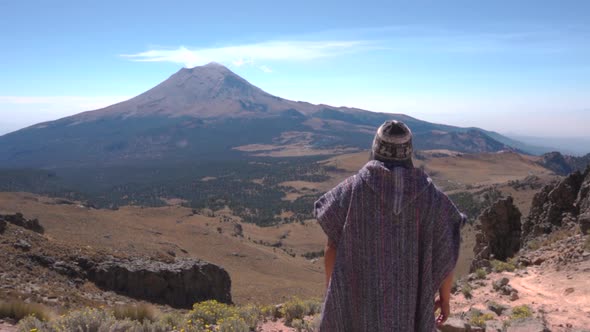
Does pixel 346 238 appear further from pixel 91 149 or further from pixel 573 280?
pixel 91 149

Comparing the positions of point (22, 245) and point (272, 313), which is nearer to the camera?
point (272, 313)

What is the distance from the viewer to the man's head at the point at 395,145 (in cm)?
261

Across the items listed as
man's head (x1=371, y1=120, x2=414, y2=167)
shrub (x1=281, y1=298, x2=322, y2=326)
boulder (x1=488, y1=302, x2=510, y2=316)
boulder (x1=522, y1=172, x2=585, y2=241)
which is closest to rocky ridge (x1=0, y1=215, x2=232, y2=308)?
shrub (x1=281, y1=298, x2=322, y2=326)

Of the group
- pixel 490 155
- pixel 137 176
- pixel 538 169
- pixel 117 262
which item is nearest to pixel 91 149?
pixel 137 176

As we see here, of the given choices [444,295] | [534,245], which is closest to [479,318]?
[444,295]

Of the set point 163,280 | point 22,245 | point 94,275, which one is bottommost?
point 163,280

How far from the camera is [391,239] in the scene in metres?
2.60

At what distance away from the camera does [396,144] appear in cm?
260

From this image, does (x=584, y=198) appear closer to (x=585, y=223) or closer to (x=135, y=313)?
(x=585, y=223)

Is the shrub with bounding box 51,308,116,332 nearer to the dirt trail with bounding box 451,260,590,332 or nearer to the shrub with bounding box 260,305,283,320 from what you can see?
the shrub with bounding box 260,305,283,320

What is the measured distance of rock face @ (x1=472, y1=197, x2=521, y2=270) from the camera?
14.6 m

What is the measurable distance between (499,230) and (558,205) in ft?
6.18

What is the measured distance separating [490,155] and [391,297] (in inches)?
4672

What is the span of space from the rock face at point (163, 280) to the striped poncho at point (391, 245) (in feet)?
37.2
